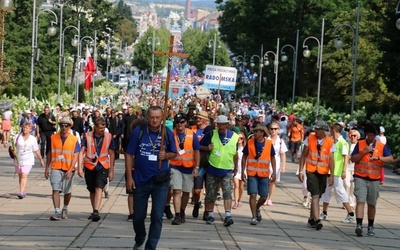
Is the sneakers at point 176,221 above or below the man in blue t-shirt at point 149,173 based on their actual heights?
below

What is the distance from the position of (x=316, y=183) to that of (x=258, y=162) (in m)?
1.02

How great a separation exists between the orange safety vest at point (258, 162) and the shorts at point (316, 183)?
2.30 feet

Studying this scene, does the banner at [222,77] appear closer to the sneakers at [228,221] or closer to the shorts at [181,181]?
the shorts at [181,181]

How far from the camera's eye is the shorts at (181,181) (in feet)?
55.5

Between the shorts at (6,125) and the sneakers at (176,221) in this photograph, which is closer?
the sneakers at (176,221)

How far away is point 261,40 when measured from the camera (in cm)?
9294

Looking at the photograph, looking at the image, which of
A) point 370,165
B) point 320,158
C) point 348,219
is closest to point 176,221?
point 320,158

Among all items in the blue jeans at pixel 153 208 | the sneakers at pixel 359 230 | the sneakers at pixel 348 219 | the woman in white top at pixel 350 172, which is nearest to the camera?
the blue jeans at pixel 153 208

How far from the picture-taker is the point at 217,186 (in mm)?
17125

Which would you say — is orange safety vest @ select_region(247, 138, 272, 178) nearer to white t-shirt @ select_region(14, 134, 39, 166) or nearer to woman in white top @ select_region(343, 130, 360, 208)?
woman in white top @ select_region(343, 130, 360, 208)

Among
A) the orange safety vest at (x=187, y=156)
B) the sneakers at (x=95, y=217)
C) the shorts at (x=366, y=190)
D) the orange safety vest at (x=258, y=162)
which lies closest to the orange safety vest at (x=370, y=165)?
the shorts at (x=366, y=190)

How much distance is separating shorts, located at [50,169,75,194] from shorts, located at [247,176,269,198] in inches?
115

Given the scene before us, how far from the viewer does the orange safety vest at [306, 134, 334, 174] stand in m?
17.2

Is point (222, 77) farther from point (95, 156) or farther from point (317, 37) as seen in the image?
point (317, 37)
